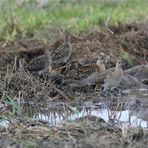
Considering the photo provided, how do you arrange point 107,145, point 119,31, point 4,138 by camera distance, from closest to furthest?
point 107,145
point 4,138
point 119,31

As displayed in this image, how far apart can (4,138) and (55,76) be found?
237 cm

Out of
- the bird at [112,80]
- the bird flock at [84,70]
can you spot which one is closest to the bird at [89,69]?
the bird flock at [84,70]

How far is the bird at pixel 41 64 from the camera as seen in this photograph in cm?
905

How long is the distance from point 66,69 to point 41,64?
1.06 feet

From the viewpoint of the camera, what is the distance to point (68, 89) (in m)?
8.58

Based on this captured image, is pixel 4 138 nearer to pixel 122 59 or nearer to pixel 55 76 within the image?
pixel 55 76

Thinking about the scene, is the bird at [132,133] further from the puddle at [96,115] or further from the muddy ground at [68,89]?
Answer: the puddle at [96,115]

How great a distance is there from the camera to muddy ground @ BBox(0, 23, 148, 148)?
6316 mm

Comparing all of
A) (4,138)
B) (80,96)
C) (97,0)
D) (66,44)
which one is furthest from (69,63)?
(97,0)

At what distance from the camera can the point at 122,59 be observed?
9.86 m

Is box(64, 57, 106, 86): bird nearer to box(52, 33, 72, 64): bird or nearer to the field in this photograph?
the field

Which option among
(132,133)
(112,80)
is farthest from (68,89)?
(132,133)

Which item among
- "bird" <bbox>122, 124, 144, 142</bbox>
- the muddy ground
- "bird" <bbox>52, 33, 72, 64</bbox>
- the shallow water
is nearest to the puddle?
the shallow water

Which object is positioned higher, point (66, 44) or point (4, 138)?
point (66, 44)
